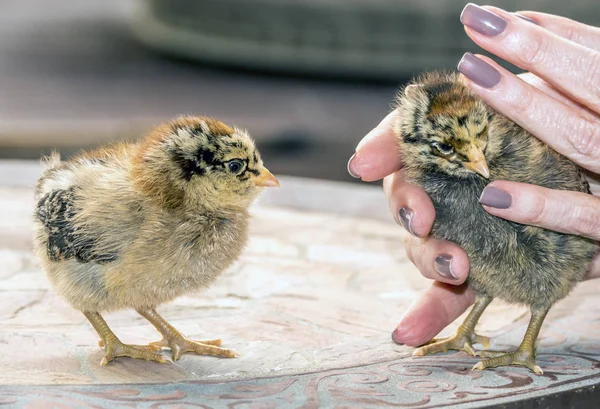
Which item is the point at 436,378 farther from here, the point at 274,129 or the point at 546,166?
the point at 274,129

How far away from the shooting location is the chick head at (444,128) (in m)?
2.33

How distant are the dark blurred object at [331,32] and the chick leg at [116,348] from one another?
493 centimetres

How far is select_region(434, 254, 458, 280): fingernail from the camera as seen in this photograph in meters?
2.46

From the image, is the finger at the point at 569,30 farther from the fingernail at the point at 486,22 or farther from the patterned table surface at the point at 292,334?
the patterned table surface at the point at 292,334

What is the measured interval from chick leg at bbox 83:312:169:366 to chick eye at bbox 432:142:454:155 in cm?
88

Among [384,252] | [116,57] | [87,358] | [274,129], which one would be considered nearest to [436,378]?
[87,358]

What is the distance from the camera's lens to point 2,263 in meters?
3.24

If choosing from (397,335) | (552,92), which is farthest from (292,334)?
(552,92)

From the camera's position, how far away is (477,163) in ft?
7.60

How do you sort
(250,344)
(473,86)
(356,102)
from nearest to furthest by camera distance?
(473,86) → (250,344) → (356,102)

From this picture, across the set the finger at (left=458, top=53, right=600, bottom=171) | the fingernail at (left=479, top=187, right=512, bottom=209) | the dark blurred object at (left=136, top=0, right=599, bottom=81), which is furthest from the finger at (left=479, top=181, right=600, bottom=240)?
the dark blurred object at (left=136, top=0, right=599, bottom=81)

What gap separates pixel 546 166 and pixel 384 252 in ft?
3.50

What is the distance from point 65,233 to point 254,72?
5836mm

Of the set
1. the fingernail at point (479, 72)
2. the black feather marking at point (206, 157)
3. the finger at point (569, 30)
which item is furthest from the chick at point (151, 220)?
the finger at point (569, 30)
